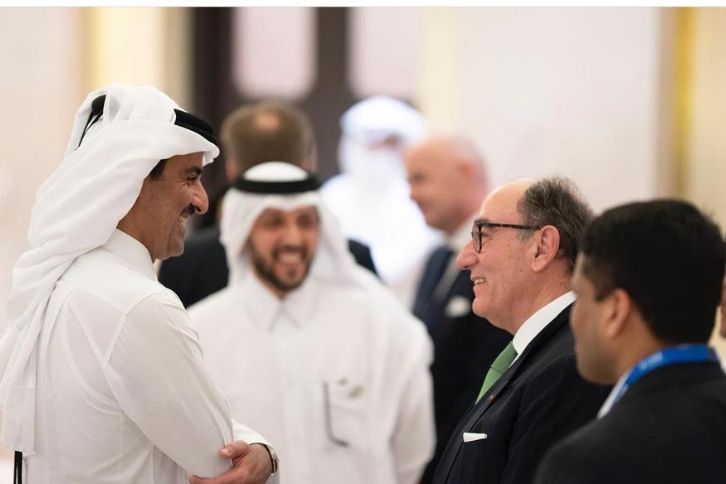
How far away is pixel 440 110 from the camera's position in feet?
32.8

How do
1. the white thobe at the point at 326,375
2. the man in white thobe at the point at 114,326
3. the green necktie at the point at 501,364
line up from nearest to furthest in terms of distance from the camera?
the man in white thobe at the point at 114,326, the green necktie at the point at 501,364, the white thobe at the point at 326,375

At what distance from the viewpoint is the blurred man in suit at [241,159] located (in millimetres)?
6086

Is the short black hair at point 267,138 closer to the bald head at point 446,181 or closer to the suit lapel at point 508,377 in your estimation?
the bald head at point 446,181

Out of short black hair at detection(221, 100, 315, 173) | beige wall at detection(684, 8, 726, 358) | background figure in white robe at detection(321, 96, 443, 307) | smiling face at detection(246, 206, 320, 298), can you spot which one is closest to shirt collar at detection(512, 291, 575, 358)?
smiling face at detection(246, 206, 320, 298)

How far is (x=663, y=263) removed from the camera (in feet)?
8.29

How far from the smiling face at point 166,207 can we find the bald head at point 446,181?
10.4 ft

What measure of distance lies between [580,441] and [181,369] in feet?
4.08

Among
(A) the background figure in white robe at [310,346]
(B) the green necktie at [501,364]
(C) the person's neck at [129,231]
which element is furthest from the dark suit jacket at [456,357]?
(C) the person's neck at [129,231]

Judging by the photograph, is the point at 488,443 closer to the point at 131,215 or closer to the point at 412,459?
the point at 131,215

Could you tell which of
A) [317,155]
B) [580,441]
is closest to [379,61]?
[317,155]

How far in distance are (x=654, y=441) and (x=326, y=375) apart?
3171 millimetres

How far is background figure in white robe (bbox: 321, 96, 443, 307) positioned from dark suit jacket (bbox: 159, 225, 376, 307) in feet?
12.0

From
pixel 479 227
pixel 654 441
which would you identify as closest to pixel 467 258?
pixel 479 227

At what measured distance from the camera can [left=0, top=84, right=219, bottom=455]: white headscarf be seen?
3.48 m
